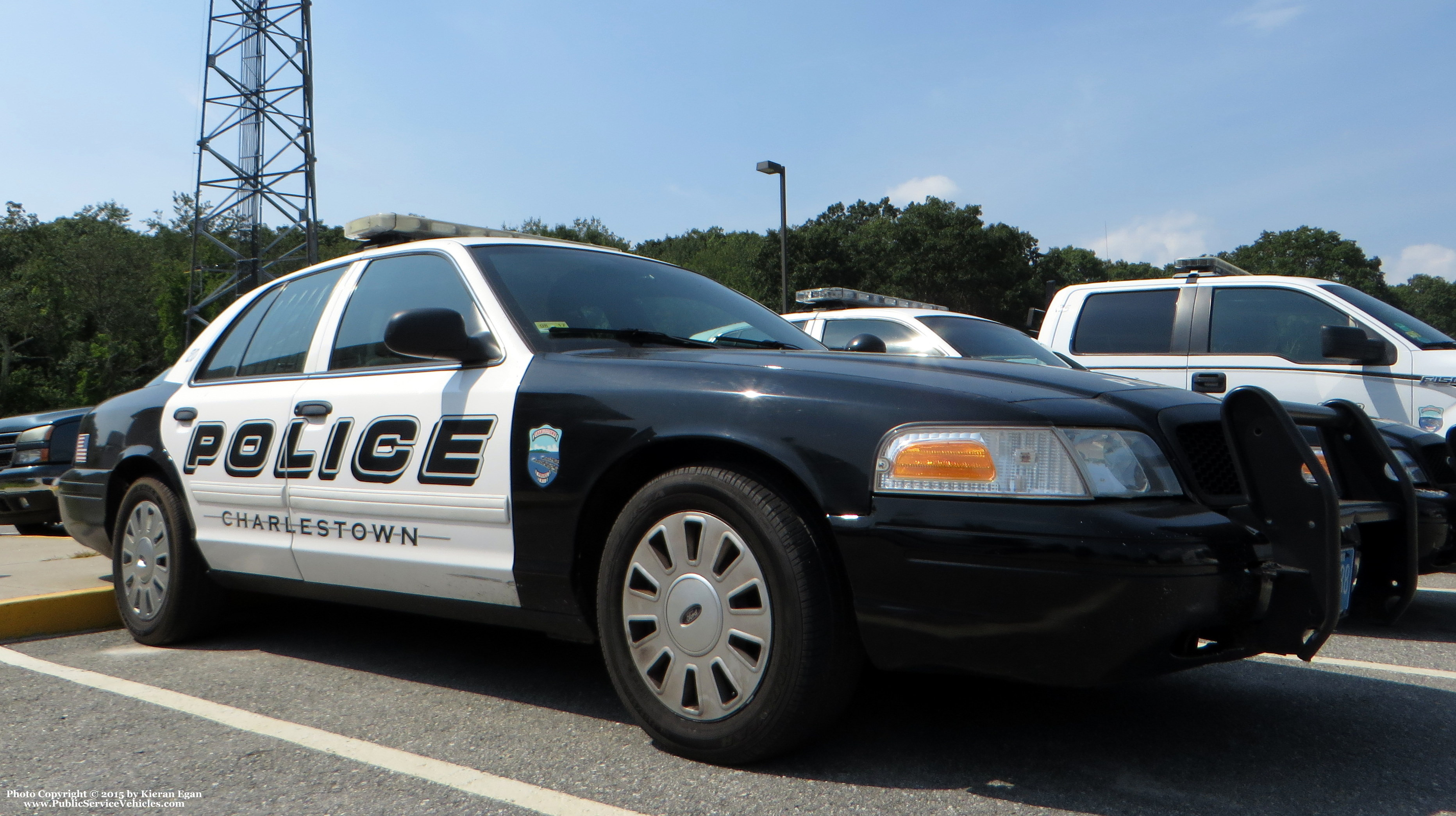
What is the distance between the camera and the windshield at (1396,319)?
287 inches

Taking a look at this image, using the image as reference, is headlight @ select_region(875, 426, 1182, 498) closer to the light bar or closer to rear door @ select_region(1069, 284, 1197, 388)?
rear door @ select_region(1069, 284, 1197, 388)

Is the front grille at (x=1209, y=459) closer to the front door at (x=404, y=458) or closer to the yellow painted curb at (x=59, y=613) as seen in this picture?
the front door at (x=404, y=458)

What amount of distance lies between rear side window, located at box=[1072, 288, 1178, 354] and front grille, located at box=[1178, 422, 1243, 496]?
20.1ft

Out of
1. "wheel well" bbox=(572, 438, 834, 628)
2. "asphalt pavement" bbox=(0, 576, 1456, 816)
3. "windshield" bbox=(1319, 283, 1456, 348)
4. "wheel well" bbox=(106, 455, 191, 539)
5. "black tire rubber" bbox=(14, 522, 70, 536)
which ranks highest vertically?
"windshield" bbox=(1319, 283, 1456, 348)

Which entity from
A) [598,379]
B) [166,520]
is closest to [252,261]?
[166,520]

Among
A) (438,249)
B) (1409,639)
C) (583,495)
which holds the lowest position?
(1409,639)

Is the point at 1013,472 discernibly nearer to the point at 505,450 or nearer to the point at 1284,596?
the point at 1284,596

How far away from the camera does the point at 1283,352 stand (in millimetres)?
7809

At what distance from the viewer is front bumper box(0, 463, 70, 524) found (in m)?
8.08

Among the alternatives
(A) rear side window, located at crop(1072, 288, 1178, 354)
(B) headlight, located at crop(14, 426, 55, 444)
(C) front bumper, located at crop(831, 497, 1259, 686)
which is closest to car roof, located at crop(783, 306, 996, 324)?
(A) rear side window, located at crop(1072, 288, 1178, 354)

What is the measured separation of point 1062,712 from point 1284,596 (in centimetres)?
97

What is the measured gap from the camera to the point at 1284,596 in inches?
95.7

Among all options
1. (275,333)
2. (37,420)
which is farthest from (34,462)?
(275,333)

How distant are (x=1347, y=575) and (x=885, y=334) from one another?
19.4 feet
